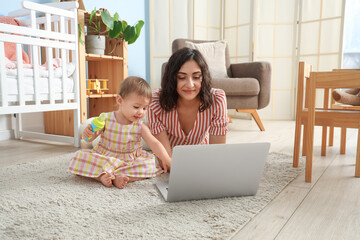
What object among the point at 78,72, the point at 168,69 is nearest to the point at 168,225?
the point at 168,69

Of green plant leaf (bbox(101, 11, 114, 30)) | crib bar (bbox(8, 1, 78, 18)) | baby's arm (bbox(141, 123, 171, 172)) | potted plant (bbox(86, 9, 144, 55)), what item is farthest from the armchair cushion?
baby's arm (bbox(141, 123, 171, 172))

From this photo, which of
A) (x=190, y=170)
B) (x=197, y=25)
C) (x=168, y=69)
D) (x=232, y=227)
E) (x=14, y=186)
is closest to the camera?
(x=232, y=227)

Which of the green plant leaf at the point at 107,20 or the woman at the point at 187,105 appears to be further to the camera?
the green plant leaf at the point at 107,20

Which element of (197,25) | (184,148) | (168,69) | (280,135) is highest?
(197,25)

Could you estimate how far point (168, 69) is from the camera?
1146mm

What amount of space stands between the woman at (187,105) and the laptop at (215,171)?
31cm

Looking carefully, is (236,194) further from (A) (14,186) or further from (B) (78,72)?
(B) (78,72)

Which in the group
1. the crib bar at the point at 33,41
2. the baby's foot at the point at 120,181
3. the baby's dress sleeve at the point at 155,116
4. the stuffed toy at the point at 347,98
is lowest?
the baby's foot at the point at 120,181

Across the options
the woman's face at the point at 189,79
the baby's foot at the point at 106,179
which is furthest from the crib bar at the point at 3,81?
the woman's face at the point at 189,79

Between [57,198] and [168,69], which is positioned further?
[168,69]

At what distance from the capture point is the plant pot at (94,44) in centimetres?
206

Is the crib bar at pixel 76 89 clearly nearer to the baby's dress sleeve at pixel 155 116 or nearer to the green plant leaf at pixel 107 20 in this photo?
the green plant leaf at pixel 107 20

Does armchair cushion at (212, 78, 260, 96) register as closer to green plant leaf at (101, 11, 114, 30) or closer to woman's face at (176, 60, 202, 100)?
green plant leaf at (101, 11, 114, 30)

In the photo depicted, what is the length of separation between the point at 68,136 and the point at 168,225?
1.37 meters
